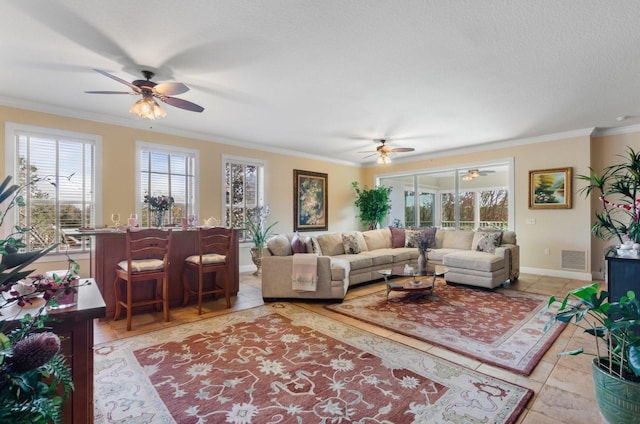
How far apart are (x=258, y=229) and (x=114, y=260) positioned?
2.97 meters

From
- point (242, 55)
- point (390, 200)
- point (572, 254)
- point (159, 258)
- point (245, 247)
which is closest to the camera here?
point (242, 55)

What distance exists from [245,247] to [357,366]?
439cm

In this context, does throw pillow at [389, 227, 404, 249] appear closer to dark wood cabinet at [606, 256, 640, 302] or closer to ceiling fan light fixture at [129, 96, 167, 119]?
dark wood cabinet at [606, 256, 640, 302]

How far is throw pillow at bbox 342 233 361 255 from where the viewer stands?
5555 mm

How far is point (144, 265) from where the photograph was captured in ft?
11.2

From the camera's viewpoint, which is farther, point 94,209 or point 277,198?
point 277,198

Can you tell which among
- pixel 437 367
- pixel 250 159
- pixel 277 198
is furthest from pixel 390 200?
pixel 437 367

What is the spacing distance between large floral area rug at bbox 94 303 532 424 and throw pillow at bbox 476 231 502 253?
3.40 m

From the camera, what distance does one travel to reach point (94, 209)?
466 centimetres

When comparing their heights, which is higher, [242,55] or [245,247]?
[242,55]

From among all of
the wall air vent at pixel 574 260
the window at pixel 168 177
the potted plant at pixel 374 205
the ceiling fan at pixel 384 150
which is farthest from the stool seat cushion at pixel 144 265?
the wall air vent at pixel 574 260

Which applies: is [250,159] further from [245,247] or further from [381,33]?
Result: [381,33]

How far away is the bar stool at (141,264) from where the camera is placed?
3.26 meters

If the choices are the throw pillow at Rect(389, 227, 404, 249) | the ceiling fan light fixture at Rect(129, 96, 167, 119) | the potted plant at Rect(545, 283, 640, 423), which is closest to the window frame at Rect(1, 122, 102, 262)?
the ceiling fan light fixture at Rect(129, 96, 167, 119)
